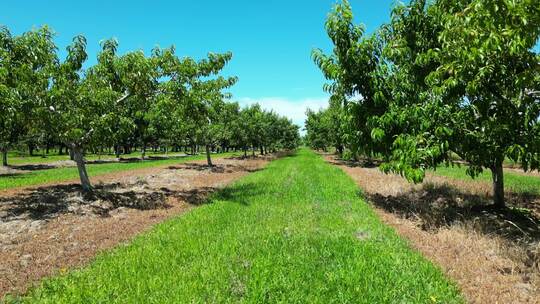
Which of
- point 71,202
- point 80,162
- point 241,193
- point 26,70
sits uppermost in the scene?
point 26,70

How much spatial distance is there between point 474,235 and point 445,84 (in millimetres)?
3921

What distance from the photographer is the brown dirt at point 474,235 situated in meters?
6.85

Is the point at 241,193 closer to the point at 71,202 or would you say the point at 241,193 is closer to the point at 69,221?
the point at 71,202

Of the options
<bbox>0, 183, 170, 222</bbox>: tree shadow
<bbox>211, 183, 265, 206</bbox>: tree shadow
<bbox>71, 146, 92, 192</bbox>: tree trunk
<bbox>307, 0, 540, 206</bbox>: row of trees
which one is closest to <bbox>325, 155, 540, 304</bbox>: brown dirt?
<bbox>307, 0, 540, 206</bbox>: row of trees

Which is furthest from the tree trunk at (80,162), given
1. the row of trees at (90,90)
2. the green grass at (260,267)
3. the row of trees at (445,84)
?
the row of trees at (445,84)

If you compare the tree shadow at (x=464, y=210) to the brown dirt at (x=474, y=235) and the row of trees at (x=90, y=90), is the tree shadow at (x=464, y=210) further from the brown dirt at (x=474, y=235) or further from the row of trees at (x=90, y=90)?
the row of trees at (x=90, y=90)

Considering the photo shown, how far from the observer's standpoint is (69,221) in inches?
473

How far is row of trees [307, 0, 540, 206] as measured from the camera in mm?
6863

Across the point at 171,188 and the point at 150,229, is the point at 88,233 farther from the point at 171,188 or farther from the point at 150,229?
the point at 171,188

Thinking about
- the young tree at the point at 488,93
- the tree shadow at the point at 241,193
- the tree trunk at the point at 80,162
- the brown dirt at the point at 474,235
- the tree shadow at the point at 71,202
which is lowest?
the brown dirt at the point at 474,235

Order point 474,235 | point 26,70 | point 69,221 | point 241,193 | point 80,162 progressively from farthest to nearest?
1. point 241,193
2. point 80,162
3. point 26,70
4. point 69,221
5. point 474,235

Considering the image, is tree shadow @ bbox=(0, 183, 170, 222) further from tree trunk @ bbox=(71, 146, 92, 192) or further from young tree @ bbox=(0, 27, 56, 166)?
young tree @ bbox=(0, 27, 56, 166)

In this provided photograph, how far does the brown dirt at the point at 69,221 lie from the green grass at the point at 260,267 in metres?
0.75

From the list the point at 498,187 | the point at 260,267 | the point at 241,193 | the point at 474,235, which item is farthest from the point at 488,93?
the point at 241,193
